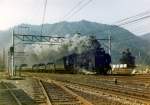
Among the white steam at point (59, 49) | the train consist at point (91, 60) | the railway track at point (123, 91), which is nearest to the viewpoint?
the railway track at point (123, 91)

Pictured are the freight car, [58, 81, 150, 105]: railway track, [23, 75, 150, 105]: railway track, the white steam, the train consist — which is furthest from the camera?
the white steam

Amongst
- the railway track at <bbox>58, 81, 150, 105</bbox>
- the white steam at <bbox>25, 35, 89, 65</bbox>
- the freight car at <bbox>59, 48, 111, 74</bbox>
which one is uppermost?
the white steam at <bbox>25, 35, 89, 65</bbox>

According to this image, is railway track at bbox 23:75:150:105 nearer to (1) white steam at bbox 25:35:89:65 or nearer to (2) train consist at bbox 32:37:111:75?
(2) train consist at bbox 32:37:111:75

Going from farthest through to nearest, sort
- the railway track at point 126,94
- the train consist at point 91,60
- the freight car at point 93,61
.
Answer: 1. the train consist at point 91,60
2. the freight car at point 93,61
3. the railway track at point 126,94

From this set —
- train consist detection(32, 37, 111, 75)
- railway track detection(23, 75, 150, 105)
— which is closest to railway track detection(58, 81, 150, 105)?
railway track detection(23, 75, 150, 105)

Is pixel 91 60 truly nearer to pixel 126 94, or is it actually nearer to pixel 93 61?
pixel 93 61

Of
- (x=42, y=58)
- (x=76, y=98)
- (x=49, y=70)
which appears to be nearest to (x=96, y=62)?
(x=49, y=70)

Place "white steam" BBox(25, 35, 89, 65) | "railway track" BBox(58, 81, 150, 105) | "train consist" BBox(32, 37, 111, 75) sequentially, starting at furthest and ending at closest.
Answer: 1. "white steam" BBox(25, 35, 89, 65)
2. "train consist" BBox(32, 37, 111, 75)
3. "railway track" BBox(58, 81, 150, 105)

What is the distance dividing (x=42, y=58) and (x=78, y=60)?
18069mm

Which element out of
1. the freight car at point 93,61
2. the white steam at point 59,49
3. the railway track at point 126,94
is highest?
the white steam at point 59,49

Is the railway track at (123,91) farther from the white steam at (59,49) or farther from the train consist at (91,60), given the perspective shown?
the white steam at (59,49)

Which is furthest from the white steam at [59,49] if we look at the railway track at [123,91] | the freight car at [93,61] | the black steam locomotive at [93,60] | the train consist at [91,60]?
the railway track at [123,91]

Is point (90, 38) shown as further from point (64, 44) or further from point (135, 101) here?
point (135, 101)

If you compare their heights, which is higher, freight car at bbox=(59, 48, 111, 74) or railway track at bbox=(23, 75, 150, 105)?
freight car at bbox=(59, 48, 111, 74)
